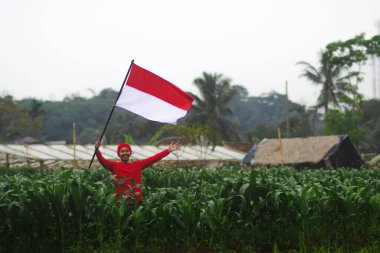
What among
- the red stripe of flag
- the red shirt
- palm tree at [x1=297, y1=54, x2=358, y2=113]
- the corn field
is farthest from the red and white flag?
palm tree at [x1=297, y1=54, x2=358, y2=113]

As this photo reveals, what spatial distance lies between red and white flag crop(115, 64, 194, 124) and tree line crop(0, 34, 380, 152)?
690 inches

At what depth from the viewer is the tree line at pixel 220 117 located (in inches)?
1486

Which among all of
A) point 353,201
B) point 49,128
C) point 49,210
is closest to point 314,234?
point 353,201

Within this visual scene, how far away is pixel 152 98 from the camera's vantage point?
30.7 ft

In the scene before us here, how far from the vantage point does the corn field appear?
258 inches

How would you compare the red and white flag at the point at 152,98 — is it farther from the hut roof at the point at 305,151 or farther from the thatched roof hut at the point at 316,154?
the hut roof at the point at 305,151

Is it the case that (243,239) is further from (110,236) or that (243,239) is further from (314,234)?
(110,236)

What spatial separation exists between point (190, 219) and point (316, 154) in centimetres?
1856

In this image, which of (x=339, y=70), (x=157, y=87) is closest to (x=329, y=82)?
(x=339, y=70)

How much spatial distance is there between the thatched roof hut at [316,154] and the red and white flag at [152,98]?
568 inches

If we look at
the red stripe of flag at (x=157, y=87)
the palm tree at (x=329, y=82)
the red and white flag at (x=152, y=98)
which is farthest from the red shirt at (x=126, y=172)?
the palm tree at (x=329, y=82)

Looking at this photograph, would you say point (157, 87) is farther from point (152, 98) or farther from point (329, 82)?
point (329, 82)

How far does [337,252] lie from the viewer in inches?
265

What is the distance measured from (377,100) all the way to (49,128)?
35724 mm
